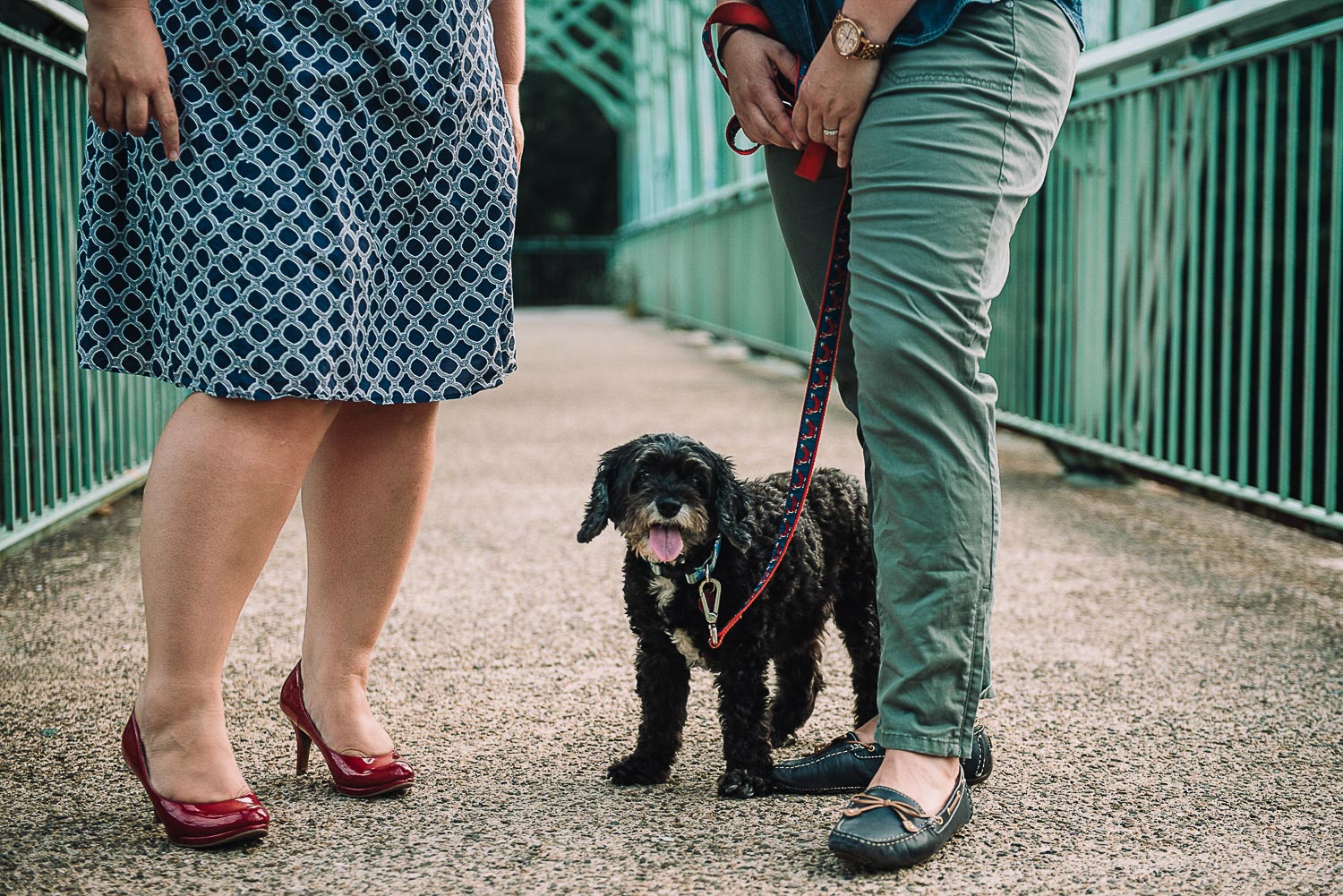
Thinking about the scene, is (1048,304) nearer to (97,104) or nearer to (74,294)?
(74,294)

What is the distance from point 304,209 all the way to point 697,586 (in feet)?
2.80

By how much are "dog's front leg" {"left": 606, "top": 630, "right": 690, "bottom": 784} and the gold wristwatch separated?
0.97 m

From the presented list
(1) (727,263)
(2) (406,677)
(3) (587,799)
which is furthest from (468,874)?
(1) (727,263)

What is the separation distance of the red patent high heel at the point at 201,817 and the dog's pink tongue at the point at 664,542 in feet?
2.32

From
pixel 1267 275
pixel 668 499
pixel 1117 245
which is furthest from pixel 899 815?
pixel 1117 245

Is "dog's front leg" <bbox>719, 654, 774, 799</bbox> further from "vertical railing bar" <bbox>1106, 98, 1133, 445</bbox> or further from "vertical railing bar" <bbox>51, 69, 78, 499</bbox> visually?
"vertical railing bar" <bbox>1106, 98, 1133, 445</bbox>

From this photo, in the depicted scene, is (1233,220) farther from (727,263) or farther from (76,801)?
(727,263)

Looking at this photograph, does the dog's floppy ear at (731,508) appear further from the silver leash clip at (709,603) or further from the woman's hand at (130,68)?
the woman's hand at (130,68)

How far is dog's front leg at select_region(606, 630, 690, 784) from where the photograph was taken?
227 centimetres

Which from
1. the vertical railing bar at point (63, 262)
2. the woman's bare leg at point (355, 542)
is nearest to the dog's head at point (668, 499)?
the woman's bare leg at point (355, 542)

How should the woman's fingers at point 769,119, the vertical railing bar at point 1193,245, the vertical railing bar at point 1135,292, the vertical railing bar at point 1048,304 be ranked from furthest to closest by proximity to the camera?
the vertical railing bar at point 1048,304 → the vertical railing bar at point 1135,292 → the vertical railing bar at point 1193,245 → the woman's fingers at point 769,119

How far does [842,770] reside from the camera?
222 centimetres

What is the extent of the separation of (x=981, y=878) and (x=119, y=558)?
2.96 meters

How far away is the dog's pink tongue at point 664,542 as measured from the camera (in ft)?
7.25
